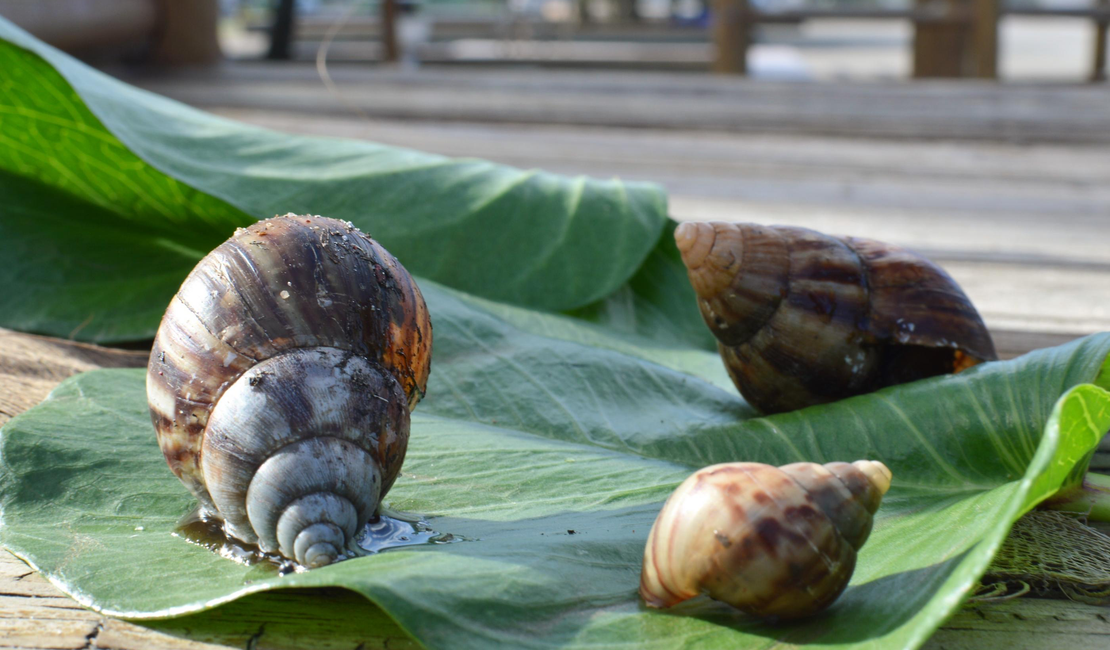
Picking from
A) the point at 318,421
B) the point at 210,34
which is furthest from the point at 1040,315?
the point at 210,34

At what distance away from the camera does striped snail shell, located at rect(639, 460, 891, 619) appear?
→ 75 cm

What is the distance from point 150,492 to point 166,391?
0.18 metres

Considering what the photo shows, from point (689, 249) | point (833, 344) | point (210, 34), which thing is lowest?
point (833, 344)

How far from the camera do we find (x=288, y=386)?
0.84 m

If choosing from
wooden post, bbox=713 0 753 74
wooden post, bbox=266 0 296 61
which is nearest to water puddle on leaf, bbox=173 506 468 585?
wooden post, bbox=713 0 753 74

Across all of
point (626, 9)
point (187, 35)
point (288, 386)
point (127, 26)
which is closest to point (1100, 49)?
point (187, 35)

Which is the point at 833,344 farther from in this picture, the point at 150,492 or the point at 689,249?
the point at 150,492

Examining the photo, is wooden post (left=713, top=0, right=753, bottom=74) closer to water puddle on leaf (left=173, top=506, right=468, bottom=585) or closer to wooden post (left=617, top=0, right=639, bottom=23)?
water puddle on leaf (left=173, top=506, right=468, bottom=585)

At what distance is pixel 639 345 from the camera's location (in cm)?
153

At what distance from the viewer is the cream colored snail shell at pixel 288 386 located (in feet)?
2.73

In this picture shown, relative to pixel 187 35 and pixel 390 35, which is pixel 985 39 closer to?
pixel 390 35

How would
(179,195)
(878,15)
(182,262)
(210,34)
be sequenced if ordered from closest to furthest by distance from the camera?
(179,195) → (182,262) → (210,34) → (878,15)

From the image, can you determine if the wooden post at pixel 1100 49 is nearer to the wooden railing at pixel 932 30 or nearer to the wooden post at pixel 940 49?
the wooden railing at pixel 932 30

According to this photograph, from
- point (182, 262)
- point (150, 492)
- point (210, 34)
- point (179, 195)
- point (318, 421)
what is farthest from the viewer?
point (210, 34)
